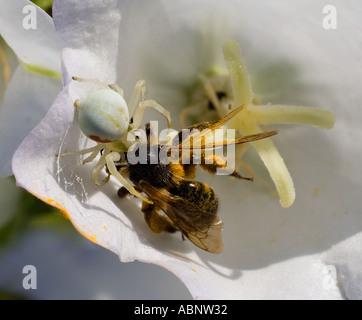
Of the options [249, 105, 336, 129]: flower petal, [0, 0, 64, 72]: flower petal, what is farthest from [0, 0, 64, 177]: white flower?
[249, 105, 336, 129]: flower petal

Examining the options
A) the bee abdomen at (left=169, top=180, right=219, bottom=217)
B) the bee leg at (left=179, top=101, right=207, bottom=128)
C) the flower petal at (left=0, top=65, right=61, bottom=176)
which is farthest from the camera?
the bee leg at (left=179, top=101, right=207, bottom=128)

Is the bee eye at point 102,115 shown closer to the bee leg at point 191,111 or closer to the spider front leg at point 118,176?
the spider front leg at point 118,176

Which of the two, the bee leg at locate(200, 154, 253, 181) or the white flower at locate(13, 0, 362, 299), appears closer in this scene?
the white flower at locate(13, 0, 362, 299)

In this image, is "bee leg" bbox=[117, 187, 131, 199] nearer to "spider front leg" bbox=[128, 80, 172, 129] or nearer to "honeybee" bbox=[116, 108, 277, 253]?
"honeybee" bbox=[116, 108, 277, 253]

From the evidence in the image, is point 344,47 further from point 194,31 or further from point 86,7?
point 86,7

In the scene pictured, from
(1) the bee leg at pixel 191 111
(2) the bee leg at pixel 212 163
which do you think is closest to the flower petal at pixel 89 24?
(2) the bee leg at pixel 212 163

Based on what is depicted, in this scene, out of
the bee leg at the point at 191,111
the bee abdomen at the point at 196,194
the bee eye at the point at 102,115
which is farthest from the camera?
the bee leg at the point at 191,111
